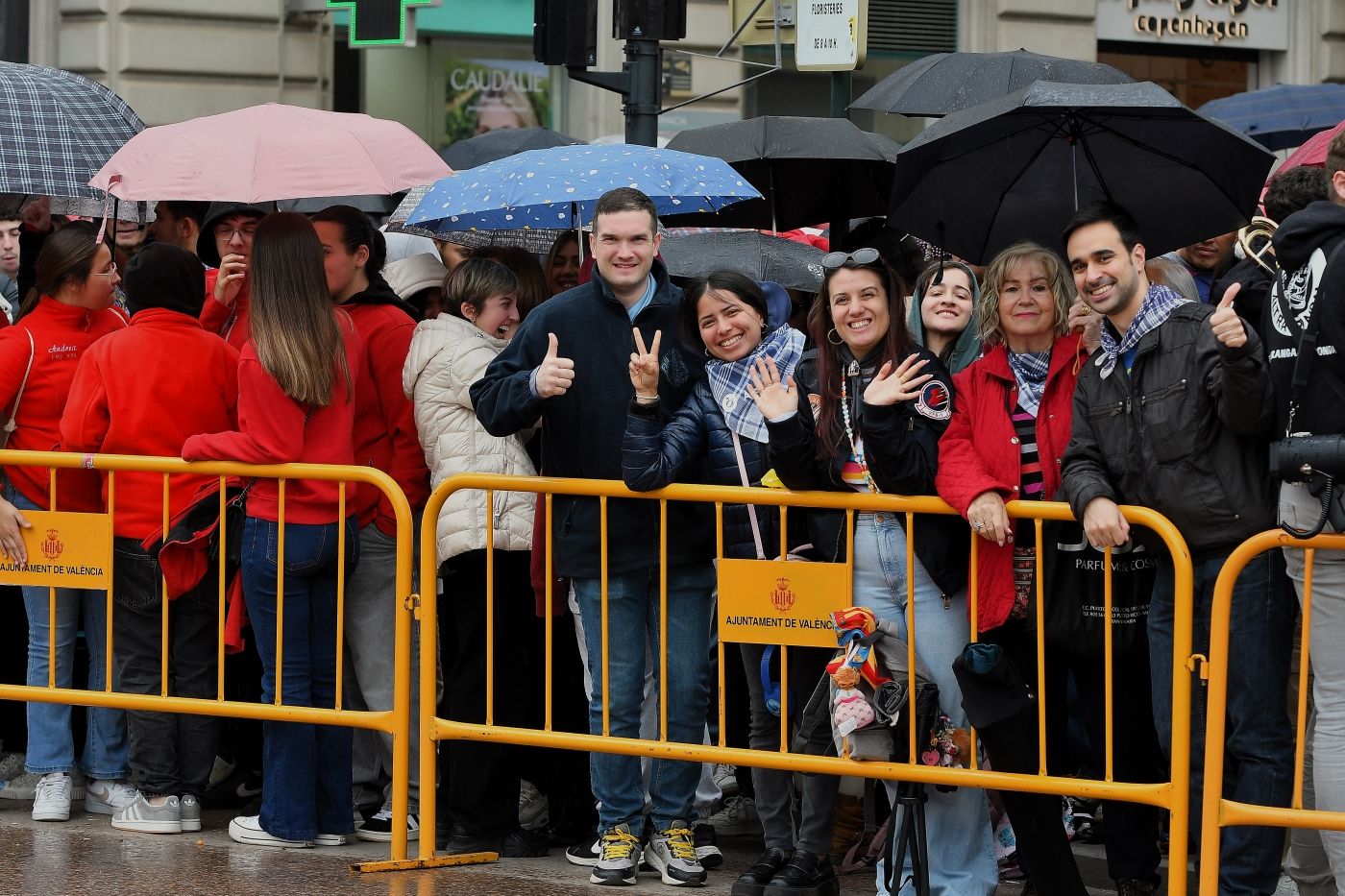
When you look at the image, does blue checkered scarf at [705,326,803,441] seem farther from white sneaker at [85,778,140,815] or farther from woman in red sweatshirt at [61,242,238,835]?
white sneaker at [85,778,140,815]

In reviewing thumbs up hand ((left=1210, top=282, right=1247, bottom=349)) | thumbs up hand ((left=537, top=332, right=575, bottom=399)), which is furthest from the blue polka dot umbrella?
thumbs up hand ((left=1210, top=282, right=1247, bottom=349))

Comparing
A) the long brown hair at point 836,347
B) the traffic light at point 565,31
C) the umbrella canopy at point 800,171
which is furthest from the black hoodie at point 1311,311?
the traffic light at point 565,31

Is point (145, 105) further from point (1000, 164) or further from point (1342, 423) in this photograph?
point (1342, 423)

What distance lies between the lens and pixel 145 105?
1617 cm

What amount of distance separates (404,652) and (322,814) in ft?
2.66

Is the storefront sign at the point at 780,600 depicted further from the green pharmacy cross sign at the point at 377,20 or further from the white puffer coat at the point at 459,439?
the green pharmacy cross sign at the point at 377,20

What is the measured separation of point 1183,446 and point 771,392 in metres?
1.20

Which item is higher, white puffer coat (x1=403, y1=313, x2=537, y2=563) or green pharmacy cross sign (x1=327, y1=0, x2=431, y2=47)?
green pharmacy cross sign (x1=327, y1=0, x2=431, y2=47)

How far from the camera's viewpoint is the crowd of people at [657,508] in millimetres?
5727

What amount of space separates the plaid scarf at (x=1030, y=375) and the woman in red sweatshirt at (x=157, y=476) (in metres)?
2.79

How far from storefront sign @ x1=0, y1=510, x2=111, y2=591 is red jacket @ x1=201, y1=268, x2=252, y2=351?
1.01 meters

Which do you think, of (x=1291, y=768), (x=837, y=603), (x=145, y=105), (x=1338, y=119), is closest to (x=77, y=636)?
(x=837, y=603)

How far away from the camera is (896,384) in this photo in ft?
19.1

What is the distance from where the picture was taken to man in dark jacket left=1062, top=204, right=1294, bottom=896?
561 cm
